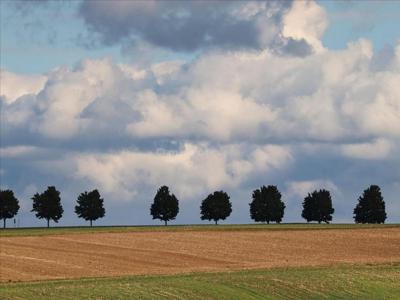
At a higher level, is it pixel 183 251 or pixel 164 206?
pixel 164 206

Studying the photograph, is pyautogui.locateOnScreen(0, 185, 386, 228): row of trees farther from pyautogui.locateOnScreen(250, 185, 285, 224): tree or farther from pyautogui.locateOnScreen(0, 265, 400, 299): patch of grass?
pyautogui.locateOnScreen(0, 265, 400, 299): patch of grass

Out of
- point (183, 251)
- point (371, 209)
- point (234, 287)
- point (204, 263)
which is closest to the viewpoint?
point (234, 287)

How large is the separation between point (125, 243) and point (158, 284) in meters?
43.9

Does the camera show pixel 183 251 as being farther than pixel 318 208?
No

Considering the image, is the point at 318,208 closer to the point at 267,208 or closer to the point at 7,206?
the point at 267,208

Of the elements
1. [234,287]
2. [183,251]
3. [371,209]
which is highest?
[371,209]

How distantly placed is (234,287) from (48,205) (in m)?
100

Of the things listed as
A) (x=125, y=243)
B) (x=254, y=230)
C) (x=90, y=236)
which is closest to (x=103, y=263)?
(x=125, y=243)

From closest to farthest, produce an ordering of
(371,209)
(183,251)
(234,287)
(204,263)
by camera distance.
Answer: (234,287) < (204,263) < (183,251) < (371,209)

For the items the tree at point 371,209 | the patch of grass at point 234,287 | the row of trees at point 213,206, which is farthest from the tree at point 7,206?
the patch of grass at point 234,287

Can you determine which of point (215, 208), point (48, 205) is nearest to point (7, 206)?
point (48, 205)

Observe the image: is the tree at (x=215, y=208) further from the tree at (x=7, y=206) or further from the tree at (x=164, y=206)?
the tree at (x=7, y=206)

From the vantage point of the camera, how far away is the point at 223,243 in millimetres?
87688

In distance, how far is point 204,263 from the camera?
70.1 meters
